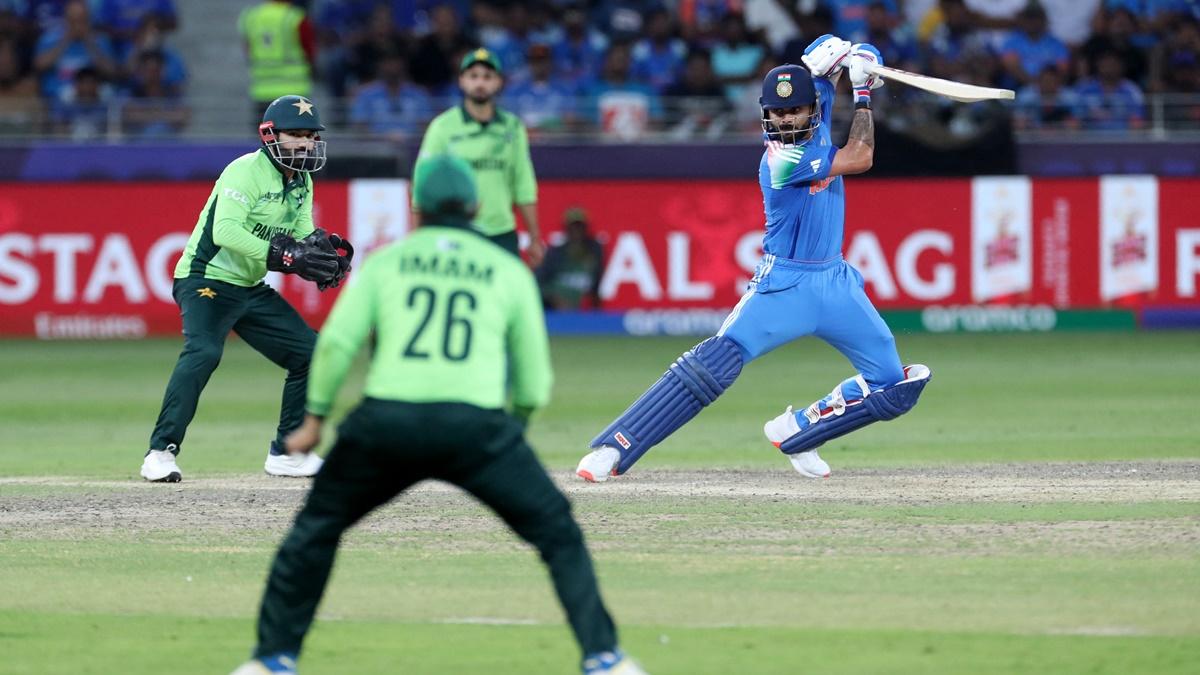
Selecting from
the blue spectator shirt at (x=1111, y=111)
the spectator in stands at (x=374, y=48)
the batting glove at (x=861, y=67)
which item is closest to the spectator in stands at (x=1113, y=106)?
the blue spectator shirt at (x=1111, y=111)

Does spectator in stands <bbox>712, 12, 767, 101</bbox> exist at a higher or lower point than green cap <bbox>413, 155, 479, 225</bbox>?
lower

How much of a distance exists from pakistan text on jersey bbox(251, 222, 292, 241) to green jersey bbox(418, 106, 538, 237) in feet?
4.34

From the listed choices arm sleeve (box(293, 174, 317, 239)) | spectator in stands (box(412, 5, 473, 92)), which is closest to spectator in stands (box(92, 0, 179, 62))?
spectator in stands (box(412, 5, 473, 92))

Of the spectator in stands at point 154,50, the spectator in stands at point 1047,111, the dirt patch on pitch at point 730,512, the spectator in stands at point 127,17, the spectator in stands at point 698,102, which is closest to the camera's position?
the dirt patch on pitch at point 730,512

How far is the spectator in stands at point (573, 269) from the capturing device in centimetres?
2175

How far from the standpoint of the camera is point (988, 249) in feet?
71.2

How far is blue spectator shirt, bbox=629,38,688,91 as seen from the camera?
23750 mm

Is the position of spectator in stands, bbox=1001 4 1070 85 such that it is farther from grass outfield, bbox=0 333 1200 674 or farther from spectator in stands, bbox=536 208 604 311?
grass outfield, bbox=0 333 1200 674

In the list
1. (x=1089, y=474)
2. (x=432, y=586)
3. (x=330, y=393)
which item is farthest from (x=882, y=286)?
(x=330, y=393)

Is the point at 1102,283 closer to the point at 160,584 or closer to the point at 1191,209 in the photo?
the point at 1191,209

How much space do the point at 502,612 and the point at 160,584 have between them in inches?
62.1

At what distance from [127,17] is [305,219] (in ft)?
45.4

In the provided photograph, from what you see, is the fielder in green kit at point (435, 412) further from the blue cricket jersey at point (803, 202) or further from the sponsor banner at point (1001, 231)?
the sponsor banner at point (1001, 231)

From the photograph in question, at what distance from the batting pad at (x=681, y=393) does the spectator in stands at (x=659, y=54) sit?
44.0 ft
